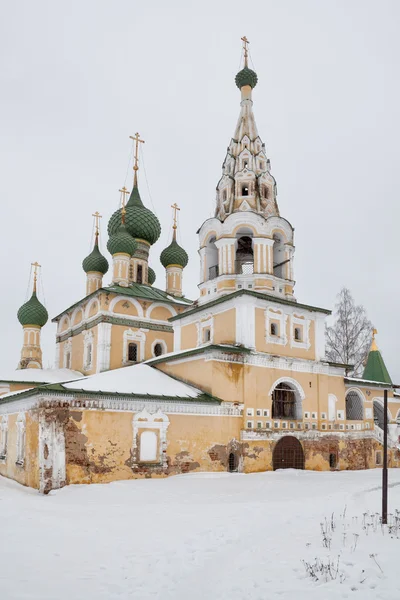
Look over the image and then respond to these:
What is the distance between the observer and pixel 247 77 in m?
20.9

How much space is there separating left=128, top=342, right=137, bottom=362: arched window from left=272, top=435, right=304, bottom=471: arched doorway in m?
7.90

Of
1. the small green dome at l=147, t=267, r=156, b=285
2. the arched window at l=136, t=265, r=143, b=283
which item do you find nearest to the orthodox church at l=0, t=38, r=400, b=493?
the arched window at l=136, t=265, r=143, b=283

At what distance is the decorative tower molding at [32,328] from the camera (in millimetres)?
25766

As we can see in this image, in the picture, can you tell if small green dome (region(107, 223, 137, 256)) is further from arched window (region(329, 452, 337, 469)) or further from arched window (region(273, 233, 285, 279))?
arched window (region(329, 452, 337, 469))

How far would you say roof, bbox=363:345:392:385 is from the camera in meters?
23.6

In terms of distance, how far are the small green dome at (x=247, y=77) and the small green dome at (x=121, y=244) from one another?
7.93 m

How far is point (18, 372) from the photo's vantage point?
2292 centimetres

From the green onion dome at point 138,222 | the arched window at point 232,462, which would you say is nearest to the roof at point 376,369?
the arched window at point 232,462

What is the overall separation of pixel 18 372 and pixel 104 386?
10.5m

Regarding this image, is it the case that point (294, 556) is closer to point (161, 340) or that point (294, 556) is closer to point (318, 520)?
point (318, 520)

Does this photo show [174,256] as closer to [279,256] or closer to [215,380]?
[279,256]

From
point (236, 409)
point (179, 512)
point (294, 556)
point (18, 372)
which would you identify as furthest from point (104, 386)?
point (18, 372)

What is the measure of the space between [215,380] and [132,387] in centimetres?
260

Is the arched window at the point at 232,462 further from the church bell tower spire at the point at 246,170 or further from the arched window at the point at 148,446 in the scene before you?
the church bell tower spire at the point at 246,170
